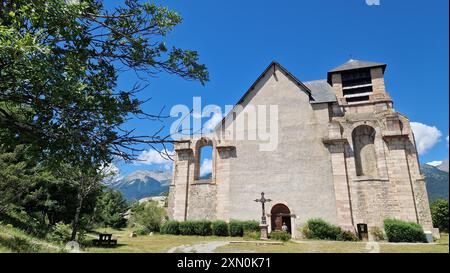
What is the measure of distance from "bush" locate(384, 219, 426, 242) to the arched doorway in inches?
275

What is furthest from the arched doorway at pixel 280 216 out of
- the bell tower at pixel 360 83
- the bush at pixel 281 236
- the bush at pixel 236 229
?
the bell tower at pixel 360 83

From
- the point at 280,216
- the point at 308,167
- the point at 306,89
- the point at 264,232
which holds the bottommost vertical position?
the point at 264,232

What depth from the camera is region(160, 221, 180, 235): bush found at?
24141mm

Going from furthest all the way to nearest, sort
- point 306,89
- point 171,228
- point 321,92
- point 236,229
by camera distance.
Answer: point 321,92, point 306,89, point 171,228, point 236,229

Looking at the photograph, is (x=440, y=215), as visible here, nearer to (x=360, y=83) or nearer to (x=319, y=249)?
(x=360, y=83)

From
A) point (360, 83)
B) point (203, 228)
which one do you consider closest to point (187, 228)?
point (203, 228)

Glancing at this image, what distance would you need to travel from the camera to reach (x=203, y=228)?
76.3 ft

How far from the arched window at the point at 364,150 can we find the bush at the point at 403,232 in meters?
4.48

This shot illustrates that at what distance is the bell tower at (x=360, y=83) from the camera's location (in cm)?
2847

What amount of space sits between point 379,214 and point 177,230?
16262mm

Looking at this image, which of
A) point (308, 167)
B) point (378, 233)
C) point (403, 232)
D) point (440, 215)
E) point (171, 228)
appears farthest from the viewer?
point (440, 215)

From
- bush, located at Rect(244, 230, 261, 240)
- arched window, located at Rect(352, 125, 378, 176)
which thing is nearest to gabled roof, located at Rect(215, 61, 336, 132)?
arched window, located at Rect(352, 125, 378, 176)

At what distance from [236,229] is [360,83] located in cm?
2131
